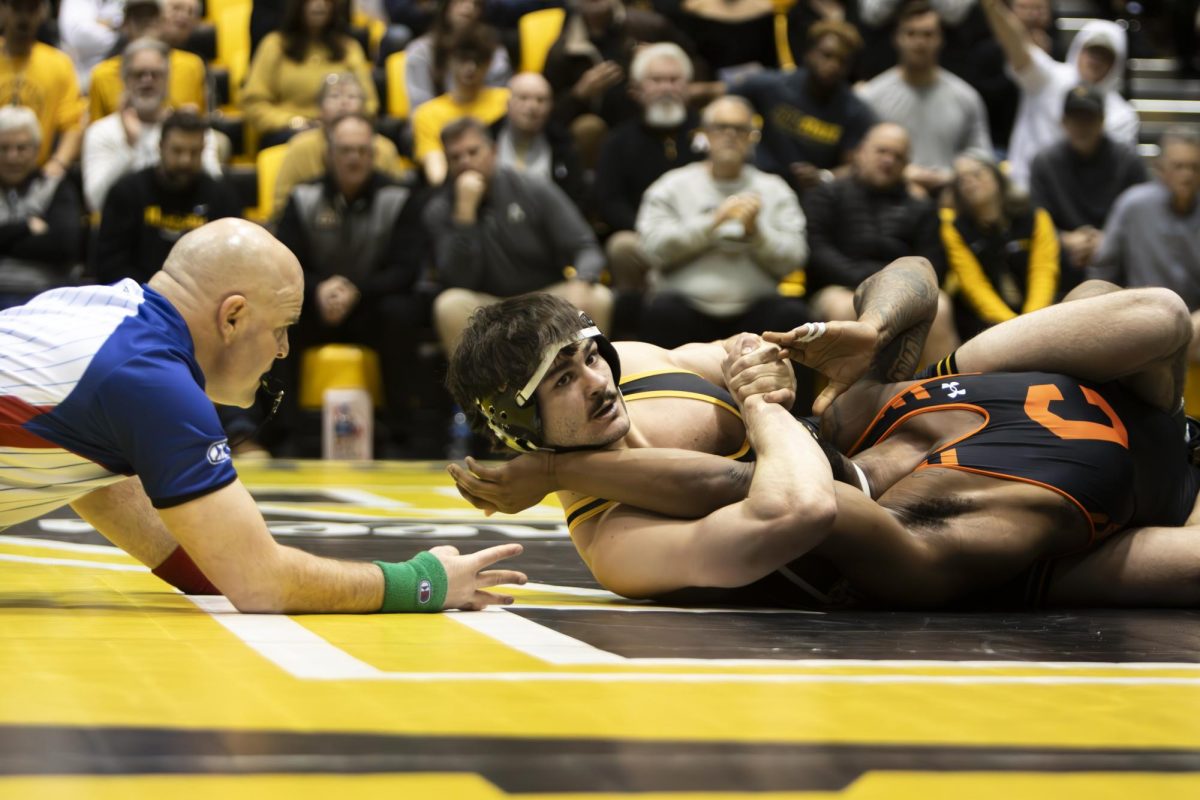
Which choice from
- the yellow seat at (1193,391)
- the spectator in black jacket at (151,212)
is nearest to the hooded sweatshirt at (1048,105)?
the yellow seat at (1193,391)

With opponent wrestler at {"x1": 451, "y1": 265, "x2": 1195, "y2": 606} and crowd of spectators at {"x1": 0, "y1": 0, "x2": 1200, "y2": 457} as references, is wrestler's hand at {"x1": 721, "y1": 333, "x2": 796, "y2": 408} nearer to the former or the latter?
opponent wrestler at {"x1": 451, "y1": 265, "x2": 1195, "y2": 606}

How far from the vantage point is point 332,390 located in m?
8.30

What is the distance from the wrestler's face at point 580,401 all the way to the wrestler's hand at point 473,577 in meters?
0.27

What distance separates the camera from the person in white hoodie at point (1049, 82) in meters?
9.73

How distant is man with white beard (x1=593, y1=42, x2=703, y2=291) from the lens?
8.80m

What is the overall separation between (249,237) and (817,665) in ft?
4.51

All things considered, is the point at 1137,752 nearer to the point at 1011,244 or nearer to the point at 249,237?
the point at 249,237

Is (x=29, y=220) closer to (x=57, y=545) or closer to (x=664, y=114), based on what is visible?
(x=664, y=114)

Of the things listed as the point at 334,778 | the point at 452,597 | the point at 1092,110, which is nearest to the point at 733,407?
the point at 452,597

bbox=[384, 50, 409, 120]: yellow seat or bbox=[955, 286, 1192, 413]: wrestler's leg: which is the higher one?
bbox=[384, 50, 409, 120]: yellow seat

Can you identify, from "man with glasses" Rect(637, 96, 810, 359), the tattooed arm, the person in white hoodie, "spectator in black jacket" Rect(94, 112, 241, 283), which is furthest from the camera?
the person in white hoodie

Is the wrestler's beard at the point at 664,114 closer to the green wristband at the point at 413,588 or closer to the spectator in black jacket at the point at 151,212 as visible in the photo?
the spectator in black jacket at the point at 151,212

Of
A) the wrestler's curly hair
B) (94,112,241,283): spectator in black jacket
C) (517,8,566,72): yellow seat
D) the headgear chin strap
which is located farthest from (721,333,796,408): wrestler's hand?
(517,8,566,72): yellow seat

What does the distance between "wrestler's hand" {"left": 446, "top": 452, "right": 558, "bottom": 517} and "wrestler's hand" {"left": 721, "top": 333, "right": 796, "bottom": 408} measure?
0.45 m
